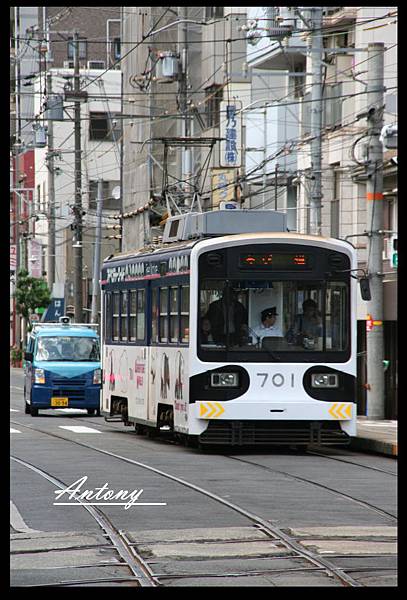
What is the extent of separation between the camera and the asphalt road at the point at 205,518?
11.7m

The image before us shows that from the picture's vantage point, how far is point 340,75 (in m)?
41.2

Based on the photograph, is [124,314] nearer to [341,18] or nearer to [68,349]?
[68,349]

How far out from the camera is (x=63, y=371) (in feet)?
122

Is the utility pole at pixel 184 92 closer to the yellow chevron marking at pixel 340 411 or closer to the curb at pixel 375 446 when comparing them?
the curb at pixel 375 446

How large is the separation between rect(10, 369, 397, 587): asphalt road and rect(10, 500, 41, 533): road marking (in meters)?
0.02

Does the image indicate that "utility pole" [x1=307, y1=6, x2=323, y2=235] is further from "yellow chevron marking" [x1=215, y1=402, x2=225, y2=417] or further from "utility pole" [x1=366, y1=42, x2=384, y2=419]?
"yellow chevron marking" [x1=215, y1=402, x2=225, y2=417]

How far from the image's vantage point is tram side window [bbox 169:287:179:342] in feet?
81.6

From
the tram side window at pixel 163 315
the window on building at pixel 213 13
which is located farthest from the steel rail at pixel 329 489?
the window on building at pixel 213 13

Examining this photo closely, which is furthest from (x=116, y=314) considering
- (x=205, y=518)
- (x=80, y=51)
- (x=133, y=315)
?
(x=80, y=51)

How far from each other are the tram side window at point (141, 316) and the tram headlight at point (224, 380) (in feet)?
13.4

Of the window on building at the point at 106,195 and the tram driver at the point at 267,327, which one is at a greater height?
the window on building at the point at 106,195

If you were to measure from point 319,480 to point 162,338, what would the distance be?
6.88 m

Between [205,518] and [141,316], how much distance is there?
1265 cm
